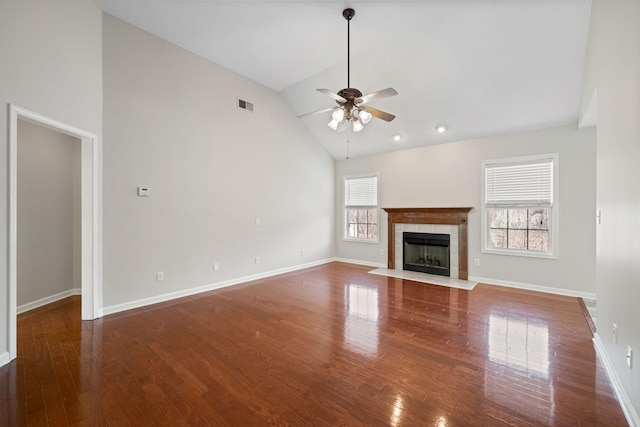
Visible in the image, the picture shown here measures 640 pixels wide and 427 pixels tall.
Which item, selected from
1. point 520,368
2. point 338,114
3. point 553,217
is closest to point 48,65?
point 338,114

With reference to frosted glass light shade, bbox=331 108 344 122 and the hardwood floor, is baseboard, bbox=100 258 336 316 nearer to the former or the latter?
the hardwood floor

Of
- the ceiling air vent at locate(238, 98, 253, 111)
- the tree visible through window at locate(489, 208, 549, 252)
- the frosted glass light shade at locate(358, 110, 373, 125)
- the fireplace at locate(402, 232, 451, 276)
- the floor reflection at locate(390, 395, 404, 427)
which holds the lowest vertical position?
the floor reflection at locate(390, 395, 404, 427)

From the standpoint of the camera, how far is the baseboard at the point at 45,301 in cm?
358

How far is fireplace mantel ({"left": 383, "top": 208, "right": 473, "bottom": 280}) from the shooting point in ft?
17.7

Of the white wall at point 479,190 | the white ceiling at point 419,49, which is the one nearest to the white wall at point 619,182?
the white ceiling at point 419,49

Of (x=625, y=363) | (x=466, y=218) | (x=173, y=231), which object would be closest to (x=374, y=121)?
(x=466, y=218)

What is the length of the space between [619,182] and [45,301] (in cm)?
653

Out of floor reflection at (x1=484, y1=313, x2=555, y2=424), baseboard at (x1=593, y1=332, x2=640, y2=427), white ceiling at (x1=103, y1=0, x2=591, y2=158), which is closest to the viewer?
baseboard at (x1=593, y1=332, x2=640, y2=427)

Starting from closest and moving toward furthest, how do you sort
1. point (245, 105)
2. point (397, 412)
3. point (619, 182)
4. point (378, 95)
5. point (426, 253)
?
point (397, 412), point (619, 182), point (378, 95), point (245, 105), point (426, 253)

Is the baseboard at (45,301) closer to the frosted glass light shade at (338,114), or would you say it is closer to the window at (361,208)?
the frosted glass light shade at (338,114)

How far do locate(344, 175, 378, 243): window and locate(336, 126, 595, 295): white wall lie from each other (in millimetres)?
206

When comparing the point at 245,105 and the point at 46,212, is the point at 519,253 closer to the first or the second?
the point at 245,105

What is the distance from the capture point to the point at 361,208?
708 centimetres

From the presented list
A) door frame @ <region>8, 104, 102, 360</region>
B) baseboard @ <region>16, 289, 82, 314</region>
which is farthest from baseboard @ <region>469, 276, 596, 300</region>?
baseboard @ <region>16, 289, 82, 314</region>
